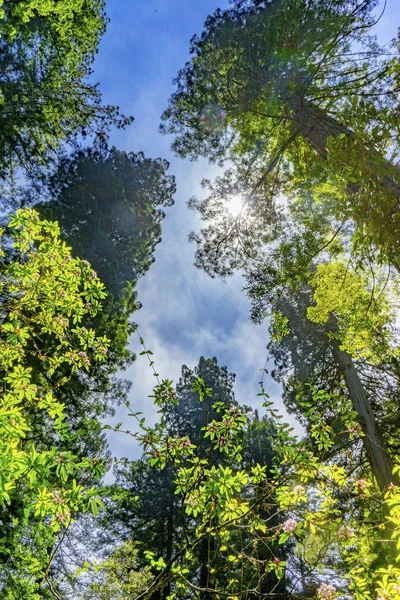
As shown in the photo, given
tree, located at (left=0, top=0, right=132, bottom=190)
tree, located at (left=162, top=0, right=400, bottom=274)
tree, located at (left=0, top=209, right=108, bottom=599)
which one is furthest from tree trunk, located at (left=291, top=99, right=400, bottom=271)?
tree, located at (left=0, top=0, right=132, bottom=190)

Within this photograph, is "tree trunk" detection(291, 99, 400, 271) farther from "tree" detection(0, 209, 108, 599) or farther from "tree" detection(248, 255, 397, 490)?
"tree" detection(0, 209, 108, 599)

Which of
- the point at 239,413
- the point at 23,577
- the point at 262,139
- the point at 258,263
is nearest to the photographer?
the point at 239,413

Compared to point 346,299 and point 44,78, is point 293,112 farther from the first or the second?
point 44,78

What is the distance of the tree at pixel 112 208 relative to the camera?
10.5m

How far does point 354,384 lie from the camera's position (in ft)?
26.8

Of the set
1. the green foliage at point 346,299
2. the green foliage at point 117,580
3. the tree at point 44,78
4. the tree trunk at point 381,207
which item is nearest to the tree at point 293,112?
the tree trunk at point 381,207

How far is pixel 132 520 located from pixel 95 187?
639 inches

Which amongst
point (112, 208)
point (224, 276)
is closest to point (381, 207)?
point (224, 276)

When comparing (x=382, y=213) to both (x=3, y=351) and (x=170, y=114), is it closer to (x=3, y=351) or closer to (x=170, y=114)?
(x=3, y=351)

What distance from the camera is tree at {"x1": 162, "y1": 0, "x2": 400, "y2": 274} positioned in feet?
7.55

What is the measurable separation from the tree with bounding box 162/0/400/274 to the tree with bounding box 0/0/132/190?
3.27m

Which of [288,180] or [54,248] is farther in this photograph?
[288,180]

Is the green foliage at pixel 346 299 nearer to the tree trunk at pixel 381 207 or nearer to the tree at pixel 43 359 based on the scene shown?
the tree trunk at pixel 381 207

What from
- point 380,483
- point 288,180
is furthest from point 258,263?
point 380,483
